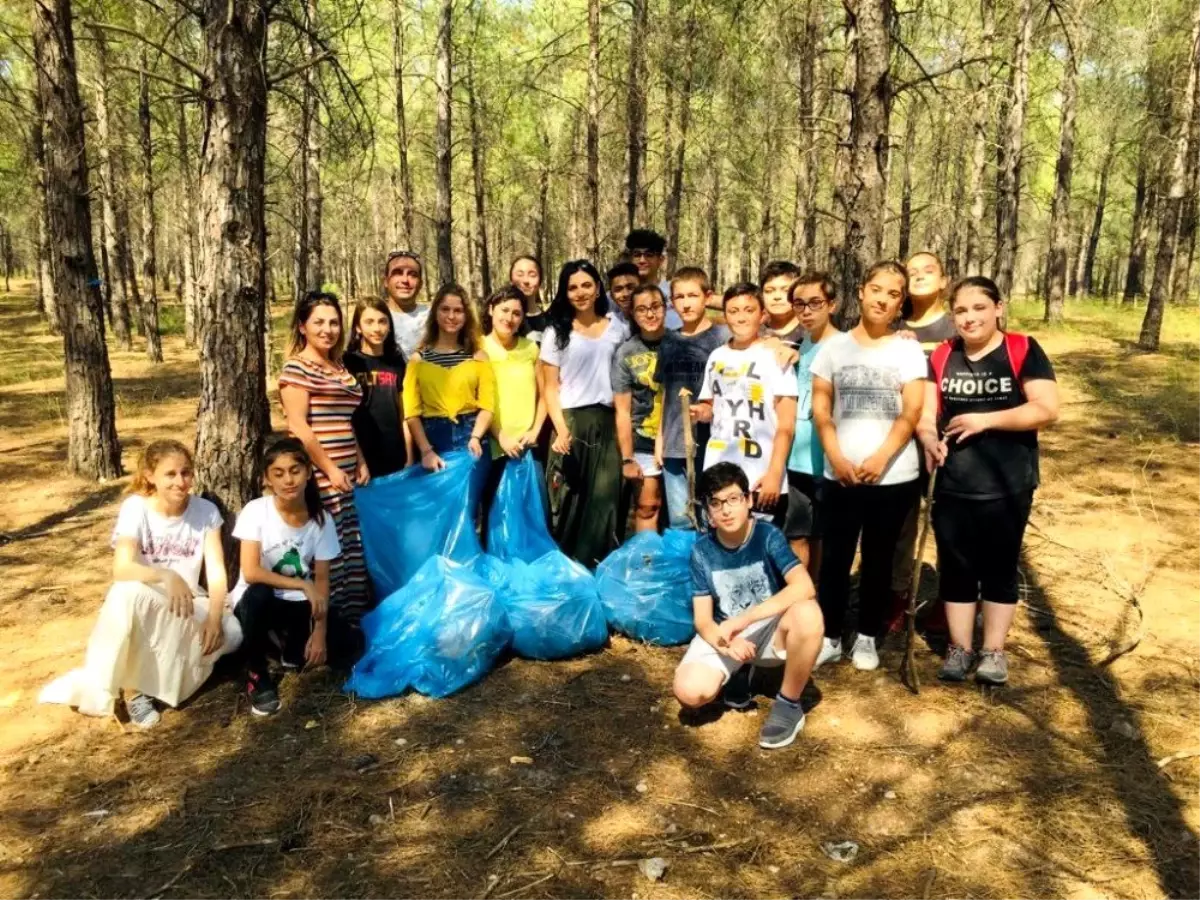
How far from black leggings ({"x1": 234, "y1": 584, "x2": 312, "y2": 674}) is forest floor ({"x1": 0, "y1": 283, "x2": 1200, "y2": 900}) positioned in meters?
0.17

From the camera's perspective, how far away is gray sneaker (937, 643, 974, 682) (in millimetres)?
3402

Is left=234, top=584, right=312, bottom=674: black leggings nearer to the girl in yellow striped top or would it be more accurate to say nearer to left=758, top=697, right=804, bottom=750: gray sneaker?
the girl in yellow striped top

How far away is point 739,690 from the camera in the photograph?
323 centimetres

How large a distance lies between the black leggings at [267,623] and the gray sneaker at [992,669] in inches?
114

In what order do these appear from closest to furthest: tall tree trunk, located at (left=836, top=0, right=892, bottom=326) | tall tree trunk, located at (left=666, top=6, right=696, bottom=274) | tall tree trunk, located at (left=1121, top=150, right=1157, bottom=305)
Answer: tall tree trunk, located at (left=836, top=0, right=892, bottom=326)
tall tree trunk, located at (left=666, top=6, right=696, bottom=274)
tall tree trunk, located at (left=1121, top=150, right=1157, bottom=305)

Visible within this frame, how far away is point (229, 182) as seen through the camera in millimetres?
3816

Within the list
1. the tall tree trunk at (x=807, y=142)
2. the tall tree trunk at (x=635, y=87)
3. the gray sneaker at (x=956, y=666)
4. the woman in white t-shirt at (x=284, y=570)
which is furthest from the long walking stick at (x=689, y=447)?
the tall tree trunk at (x=807, y=142)

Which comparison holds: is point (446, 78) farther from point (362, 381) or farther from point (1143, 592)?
point (1143, 592)

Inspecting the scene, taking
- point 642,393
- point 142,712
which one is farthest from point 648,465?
point 142,712

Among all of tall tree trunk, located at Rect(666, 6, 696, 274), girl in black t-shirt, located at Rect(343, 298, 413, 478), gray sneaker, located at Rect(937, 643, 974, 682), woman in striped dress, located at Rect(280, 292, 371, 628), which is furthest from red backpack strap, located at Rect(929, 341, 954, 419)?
tall tree trunk, located at Rect(666, 6, 696, 274)

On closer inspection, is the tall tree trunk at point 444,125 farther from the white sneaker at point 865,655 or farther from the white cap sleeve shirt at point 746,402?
the white sneaker at point 865,655

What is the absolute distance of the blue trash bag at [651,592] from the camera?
12.4ft

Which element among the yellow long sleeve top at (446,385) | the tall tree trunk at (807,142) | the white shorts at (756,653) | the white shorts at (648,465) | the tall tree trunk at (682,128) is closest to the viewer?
the white shorts at (756,653)

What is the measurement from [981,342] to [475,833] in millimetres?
2635
